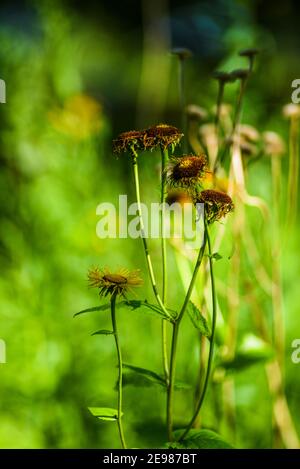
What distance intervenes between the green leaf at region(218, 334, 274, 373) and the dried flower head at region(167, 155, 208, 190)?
0.32 m

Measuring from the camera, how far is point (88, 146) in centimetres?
117

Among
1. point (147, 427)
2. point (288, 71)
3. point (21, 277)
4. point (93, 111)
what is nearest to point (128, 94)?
point (93, 111)

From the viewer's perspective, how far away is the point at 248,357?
834 millimetres

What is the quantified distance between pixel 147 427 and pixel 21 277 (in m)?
0.35

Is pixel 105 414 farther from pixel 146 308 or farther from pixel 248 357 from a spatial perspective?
pixel 248 357

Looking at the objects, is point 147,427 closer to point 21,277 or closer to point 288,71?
point 21,277

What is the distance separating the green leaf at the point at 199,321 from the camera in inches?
23.2

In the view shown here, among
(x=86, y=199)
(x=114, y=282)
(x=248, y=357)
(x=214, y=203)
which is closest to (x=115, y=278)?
(x=114, y=282)

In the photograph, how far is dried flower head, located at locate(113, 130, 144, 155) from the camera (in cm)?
60

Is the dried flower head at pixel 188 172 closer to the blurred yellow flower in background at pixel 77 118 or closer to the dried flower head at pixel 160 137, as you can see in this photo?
the dried flower head at pixel 160 137

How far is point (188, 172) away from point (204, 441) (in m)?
0.26

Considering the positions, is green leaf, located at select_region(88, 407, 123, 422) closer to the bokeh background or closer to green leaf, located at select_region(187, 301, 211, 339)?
green leaf, located at select_region(187, 301, 211, 339)

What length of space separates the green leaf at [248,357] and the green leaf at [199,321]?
0.24 m
